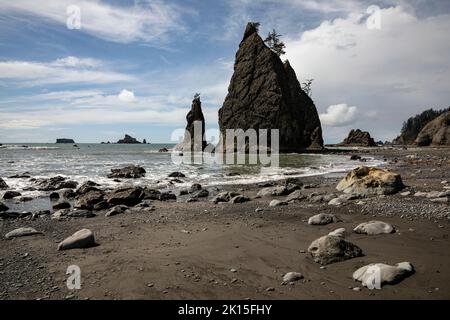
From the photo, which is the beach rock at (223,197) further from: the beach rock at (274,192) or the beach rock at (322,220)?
the beach rock at (322,220)

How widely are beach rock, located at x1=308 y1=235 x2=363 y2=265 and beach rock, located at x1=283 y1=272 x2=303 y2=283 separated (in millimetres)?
804

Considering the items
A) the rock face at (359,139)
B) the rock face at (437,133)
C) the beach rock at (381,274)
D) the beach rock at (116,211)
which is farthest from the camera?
the rock face at (359,139)

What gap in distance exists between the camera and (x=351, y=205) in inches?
462

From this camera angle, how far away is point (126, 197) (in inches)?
562

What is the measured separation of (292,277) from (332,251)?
1282 millimetres

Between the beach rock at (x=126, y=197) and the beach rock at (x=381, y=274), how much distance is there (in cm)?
1043

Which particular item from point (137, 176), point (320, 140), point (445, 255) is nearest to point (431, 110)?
point (320, 140)

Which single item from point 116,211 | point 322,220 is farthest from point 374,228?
point 116,211

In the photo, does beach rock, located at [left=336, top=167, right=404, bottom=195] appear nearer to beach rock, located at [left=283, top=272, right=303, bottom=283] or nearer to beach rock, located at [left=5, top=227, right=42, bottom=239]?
beach rock, located at [left=283, top=272, right=303, bottom=283]

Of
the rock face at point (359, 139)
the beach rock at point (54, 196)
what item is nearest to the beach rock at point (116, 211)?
the beach rock at point (54, 196)

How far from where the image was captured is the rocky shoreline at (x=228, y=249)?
5.68 meters

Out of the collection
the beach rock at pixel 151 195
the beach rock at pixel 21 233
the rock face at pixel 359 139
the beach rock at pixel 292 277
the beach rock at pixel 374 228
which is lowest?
the beach rock at pixel 21 233
